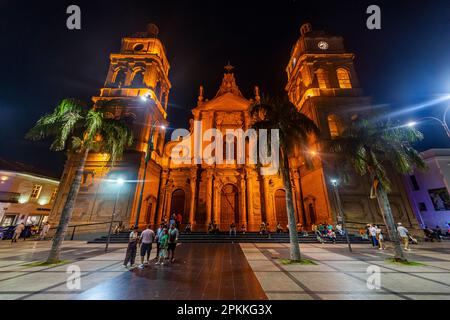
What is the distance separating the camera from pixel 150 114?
76.7ft

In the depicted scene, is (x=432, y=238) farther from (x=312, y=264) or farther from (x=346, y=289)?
Answer: (x=346, y=289)

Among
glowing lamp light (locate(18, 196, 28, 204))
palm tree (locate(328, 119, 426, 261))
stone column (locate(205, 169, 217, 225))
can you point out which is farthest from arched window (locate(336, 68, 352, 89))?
glowing lamp light (locate(18, 196, 28, 204))

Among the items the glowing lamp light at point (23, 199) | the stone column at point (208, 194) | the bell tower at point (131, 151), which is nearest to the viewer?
the bell tower at point (131, 151)

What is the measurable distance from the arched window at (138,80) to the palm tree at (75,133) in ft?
56.7

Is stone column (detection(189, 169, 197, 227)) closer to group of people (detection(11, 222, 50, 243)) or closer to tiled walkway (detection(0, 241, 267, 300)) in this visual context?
tiled walkway (detection(0, 241, 267, 300))

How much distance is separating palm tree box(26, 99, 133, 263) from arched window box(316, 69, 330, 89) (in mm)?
25237

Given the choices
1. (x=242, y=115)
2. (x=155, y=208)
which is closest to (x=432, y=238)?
(x=242, y=115)

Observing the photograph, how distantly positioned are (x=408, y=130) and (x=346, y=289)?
1016 centimetres

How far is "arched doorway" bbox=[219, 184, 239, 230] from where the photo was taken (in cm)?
2225

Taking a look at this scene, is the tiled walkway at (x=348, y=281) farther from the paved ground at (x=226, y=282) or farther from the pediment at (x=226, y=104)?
the pediment at (x=226, y=104)

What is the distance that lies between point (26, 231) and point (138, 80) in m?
22.5

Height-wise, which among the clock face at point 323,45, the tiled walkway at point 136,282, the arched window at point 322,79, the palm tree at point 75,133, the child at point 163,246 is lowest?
the tiled walkway at point 136,282

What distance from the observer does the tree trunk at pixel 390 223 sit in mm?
8711

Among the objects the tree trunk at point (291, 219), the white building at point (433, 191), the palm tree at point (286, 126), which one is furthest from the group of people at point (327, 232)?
the white building at point (433, 191)
